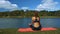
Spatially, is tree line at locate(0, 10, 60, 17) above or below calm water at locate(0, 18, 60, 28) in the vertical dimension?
above

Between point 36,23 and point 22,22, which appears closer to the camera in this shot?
point 36,23

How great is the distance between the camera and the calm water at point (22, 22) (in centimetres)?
377

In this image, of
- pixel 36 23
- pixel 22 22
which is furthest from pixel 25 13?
pixel 36 23

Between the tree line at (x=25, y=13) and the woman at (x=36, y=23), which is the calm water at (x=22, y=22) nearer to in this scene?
the tree line at (x=25, y=13)

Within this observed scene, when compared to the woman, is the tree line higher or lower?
higher

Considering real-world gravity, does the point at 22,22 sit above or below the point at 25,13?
below

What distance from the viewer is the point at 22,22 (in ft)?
12.9

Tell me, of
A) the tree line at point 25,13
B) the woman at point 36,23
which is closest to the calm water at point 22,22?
the tree line at point 25,13

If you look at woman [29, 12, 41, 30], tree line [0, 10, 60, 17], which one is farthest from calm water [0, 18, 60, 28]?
woman [29, 12, 41, 30]

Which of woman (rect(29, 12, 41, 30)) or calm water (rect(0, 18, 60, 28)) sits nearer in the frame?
woman (rect(29, 12, 41, 30))

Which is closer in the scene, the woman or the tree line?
the woman

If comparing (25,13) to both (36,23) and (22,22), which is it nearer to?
(22,22)

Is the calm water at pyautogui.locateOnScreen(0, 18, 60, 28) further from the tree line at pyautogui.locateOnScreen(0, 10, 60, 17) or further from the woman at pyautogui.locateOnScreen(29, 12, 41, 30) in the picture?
the woman at pyautogui.locateOnScreen(29, 12, 41, 30)

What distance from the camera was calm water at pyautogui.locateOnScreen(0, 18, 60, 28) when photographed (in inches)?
149
